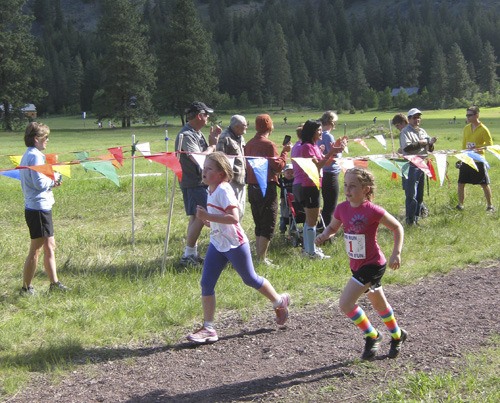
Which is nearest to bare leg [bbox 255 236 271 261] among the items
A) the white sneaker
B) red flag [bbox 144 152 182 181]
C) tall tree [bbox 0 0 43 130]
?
the white sneaker

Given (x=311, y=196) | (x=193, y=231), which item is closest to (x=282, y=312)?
(x=193, y=231)

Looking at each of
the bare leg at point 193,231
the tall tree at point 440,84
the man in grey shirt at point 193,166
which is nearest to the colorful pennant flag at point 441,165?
the man in grey shirt at point 193,166

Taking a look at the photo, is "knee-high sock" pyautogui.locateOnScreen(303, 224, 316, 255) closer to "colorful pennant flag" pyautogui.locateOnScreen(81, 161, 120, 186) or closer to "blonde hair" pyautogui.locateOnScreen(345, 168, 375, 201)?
"colorful pennant flag" pyautogui.locateOnScreen(81, 161, 120, 186)

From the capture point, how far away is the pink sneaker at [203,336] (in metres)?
5.70

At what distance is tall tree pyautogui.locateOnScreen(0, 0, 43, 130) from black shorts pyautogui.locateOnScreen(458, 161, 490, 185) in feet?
200

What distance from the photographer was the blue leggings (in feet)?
18.7

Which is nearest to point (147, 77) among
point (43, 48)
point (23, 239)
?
point (23, 239)

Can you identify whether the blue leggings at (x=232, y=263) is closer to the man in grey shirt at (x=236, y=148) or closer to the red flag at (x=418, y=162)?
the man in grey shirt at (x=236, y=148)

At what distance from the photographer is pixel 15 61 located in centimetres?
6738

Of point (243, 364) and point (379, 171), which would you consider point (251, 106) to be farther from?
point (243, 364)

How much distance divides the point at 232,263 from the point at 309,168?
294cm

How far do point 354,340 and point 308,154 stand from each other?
3.51 meters

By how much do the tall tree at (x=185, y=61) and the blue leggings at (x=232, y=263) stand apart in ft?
218

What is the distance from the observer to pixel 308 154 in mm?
8664
